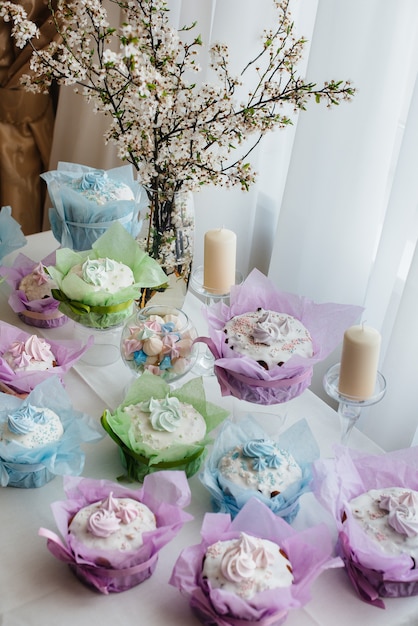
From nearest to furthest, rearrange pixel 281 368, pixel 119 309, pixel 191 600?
pixel 191 600 → pixel 281 368 → pixel 119 309

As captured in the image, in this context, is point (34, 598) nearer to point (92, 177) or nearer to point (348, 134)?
point (92, 177)

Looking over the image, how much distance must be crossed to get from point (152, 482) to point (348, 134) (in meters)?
0.90

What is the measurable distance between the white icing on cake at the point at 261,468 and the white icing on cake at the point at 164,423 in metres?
0.08

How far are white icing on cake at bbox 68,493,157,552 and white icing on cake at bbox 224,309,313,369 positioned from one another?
0.33 m

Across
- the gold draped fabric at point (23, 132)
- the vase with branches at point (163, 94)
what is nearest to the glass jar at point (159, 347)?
the vase with branches at point (163, 94)

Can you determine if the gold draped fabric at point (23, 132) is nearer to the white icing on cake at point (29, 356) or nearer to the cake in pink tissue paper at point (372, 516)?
the white icing on cake at point (29, 356)

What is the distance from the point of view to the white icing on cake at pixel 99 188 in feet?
5.66

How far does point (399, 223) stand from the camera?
5.52 feet

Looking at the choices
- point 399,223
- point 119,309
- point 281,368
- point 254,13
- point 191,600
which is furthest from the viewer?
point 254,13

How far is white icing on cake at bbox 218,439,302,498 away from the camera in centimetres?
125

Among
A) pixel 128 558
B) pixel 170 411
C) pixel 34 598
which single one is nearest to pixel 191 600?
pixel 128 558

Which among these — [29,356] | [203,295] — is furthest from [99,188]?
[29,356]

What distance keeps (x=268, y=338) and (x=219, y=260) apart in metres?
0.25

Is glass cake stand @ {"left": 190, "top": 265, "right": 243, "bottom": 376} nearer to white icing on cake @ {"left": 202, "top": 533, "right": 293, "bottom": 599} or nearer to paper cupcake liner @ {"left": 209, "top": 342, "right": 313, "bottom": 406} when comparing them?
paper cupcake liner @ {"left": 209, "top": 342, "right": 313, "bottom": 406}
